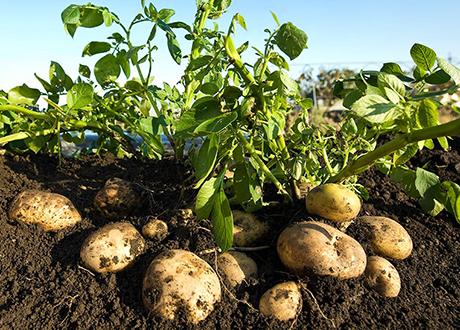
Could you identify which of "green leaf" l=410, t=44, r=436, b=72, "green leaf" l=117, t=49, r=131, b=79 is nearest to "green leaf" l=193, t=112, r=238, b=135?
"green leaf" l=410, t=44, r=436, b=72

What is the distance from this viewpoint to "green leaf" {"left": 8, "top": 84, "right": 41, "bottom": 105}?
7.79 ft

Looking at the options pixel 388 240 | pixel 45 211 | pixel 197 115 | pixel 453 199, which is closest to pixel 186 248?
pixel 197 115

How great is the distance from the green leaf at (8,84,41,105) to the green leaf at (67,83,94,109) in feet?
1.89

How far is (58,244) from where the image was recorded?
6.17ft

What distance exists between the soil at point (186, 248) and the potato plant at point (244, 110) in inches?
9.1

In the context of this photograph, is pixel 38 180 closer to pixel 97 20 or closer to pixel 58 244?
pixel 58 244

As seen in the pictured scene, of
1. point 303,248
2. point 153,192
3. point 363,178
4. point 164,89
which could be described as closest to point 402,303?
point 303,248

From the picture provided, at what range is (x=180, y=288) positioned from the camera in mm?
1490

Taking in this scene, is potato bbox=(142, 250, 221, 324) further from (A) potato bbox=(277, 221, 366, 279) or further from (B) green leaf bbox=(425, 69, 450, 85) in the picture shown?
(B) green leaf bbox=(425, 69, 450, 85)

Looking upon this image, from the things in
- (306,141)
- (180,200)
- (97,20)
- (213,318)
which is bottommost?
(213,318)

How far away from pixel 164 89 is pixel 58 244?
0.91m

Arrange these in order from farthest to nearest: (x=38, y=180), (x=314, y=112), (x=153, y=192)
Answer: (x=314, y=112), (x=38, y=180), (x=153, y=192)

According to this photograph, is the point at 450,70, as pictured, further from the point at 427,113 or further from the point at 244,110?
the point at 244,110

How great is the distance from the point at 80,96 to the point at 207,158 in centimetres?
99
